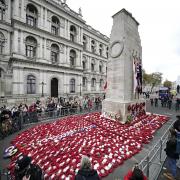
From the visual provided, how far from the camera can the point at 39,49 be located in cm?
2662

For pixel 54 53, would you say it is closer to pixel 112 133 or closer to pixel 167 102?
pixel 167 102

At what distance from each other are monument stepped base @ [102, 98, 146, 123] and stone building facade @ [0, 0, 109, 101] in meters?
18.1

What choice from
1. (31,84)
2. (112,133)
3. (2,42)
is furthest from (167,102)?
(2,42)

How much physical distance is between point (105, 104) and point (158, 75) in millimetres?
77810

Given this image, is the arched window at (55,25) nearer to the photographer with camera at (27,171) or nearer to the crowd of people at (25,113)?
the crowd of people at (25,113)

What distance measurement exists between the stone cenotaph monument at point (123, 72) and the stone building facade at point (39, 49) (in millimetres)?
18291

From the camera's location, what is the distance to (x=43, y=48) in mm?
27188

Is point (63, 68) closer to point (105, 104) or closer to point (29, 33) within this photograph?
point (29, 33)

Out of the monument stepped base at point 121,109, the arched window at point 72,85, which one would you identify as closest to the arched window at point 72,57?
the arched window at point 72,85

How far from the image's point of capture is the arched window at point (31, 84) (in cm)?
2548

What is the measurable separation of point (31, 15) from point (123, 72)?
24.6 m

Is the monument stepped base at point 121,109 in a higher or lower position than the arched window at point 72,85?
lower

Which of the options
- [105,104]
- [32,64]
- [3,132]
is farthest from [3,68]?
[105,104]

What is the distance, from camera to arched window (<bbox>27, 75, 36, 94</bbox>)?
1003 inches
